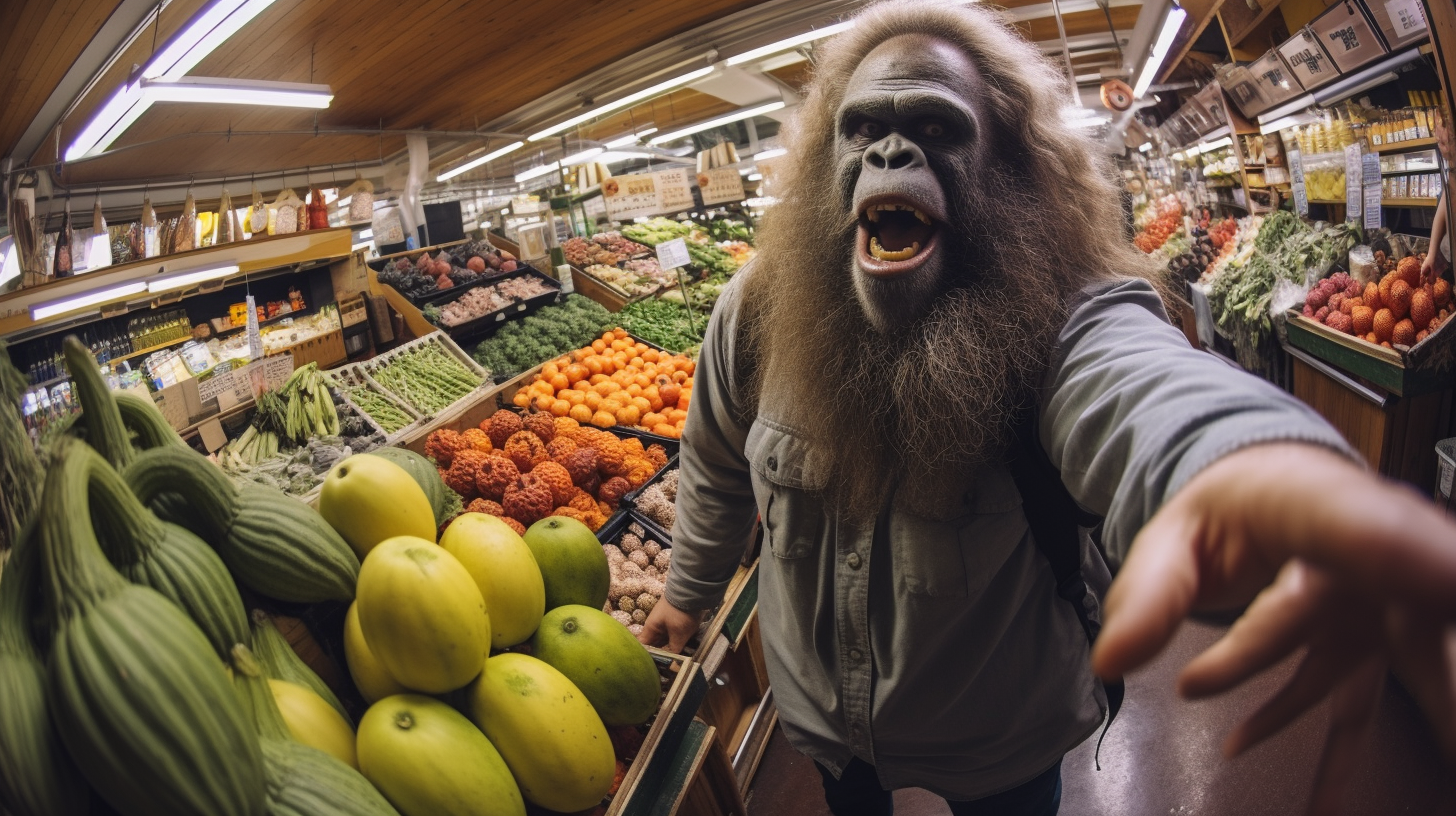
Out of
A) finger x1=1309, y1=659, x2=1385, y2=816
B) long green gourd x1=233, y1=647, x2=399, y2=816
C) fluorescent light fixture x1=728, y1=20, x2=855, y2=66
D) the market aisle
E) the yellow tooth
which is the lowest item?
the market aisle

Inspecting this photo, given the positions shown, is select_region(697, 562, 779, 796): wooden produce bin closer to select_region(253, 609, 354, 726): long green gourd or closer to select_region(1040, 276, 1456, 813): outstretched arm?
select_region(253, 609, 354, 726): long green gourd

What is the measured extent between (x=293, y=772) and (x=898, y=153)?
1.23 metres

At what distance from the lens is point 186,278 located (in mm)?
5184

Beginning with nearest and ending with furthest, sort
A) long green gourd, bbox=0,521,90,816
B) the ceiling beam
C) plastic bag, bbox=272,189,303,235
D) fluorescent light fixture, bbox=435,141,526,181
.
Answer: long green gourd, bbox=0,521,90,816 → the ceiling beam → plastic bag, bbox=272,189,303,235 → fluorescent light fixture, bbox=435,141,526,181

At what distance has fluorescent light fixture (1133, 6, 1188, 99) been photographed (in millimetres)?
6355

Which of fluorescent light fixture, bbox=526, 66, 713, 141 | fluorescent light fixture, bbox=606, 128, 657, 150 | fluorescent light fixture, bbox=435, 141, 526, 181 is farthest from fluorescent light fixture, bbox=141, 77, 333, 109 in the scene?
fluorescent light fixture, bbox=606, 128, 657, 150

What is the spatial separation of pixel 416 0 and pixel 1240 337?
721 centimetres

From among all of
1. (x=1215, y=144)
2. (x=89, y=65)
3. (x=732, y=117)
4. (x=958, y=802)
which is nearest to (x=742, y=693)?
(x=958, y=802)

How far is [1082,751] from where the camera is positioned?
2.73 metres

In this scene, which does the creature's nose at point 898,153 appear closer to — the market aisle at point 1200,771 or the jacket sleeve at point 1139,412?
the jacket sleeve at point 1139,412

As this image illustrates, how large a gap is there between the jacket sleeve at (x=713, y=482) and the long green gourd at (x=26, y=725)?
3.87ft

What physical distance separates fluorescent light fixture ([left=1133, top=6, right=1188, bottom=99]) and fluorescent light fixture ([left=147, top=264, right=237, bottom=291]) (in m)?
7.60

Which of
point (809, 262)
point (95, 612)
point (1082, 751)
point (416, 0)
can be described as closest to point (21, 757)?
point (95, 612)

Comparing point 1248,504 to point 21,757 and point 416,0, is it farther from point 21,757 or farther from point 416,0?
point 416,0
